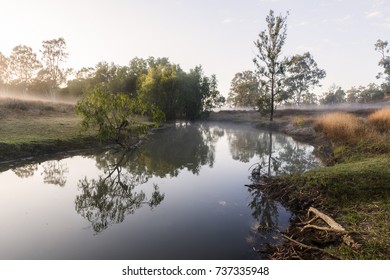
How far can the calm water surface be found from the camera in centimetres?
638

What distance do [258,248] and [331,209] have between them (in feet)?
8.22

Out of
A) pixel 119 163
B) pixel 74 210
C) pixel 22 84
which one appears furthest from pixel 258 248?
pixel 22 84

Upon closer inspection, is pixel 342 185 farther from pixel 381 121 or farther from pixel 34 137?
pixel 34 137

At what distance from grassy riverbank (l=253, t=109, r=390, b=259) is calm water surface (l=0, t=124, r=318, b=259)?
60 centimetres

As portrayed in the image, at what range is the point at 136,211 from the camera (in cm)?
892

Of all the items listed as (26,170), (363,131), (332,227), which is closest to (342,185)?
(332,227)

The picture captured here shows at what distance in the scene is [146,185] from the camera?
1187cm

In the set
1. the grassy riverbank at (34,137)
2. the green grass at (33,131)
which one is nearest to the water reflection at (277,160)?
the grassy riverbank at (34,137)

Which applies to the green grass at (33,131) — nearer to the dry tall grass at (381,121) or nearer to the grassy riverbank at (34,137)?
the grassy riverbank at (34,137)

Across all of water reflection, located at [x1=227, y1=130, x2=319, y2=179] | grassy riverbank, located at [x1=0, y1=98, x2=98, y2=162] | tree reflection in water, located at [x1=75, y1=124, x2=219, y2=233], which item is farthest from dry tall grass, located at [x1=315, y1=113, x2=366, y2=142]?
grassy riverbank, located at [x1=0, y1=98, x2=98, y2=162]

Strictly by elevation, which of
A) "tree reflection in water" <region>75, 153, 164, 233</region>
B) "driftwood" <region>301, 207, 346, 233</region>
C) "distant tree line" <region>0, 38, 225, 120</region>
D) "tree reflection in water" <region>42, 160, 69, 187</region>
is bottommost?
"tree reflection in water" <region>75, 153, 164, 233</region>

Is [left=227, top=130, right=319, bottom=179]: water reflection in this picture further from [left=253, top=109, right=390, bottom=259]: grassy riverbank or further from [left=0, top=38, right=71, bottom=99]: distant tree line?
[left=0, top=38, right=71, bottom=99]: distant tree line

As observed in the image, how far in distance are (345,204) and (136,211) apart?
6.40 m
